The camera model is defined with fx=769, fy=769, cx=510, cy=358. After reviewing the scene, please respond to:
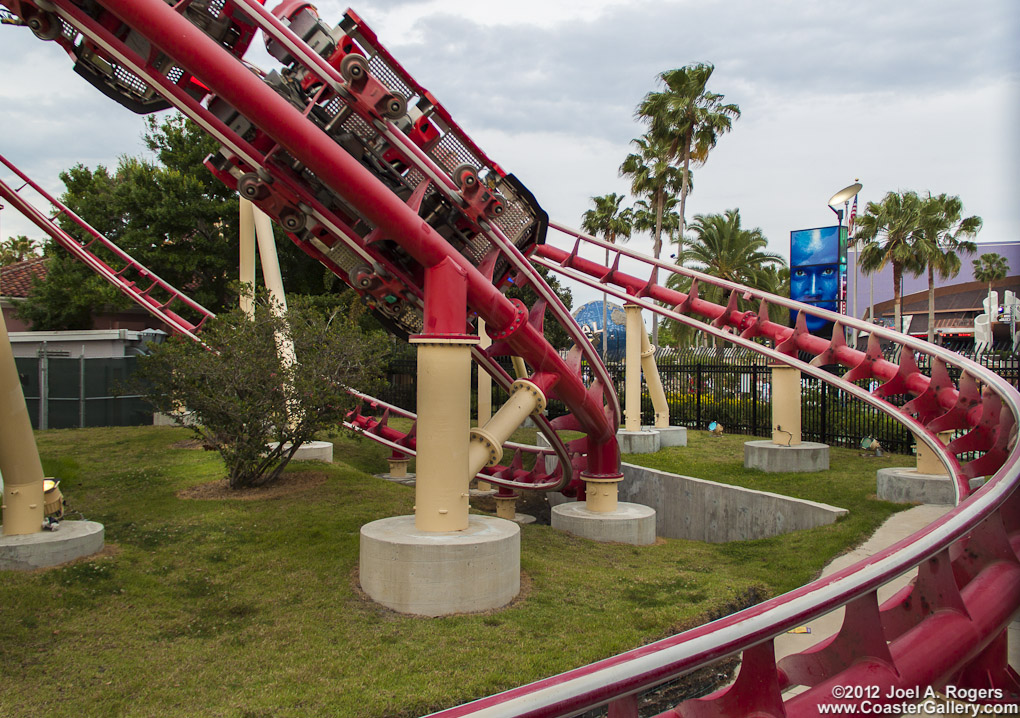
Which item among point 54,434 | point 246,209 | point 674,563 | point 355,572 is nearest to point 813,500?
point 674,563

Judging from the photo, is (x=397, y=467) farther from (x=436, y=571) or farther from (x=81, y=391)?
(x=81, y=391)

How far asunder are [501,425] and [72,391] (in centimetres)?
1774

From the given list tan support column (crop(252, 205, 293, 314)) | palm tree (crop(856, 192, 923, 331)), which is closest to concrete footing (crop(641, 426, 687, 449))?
tan support column (crop(252, 205, 293, 314))

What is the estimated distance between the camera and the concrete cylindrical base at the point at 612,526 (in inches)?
444

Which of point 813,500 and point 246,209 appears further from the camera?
point 246,209

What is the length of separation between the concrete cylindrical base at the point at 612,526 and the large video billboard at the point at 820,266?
9.50 metres

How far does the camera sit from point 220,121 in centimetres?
791

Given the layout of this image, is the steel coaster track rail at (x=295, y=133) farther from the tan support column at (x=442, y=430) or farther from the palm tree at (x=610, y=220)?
the palm tree at (x=610, y=220)

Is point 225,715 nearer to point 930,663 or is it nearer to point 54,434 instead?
point 930,663

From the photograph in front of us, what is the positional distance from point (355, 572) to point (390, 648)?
2.10 meters

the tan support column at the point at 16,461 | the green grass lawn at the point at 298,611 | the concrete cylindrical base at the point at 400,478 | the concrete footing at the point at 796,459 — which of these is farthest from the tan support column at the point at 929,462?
the tan support column at the point at 16,461

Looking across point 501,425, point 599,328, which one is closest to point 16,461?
point 501,425

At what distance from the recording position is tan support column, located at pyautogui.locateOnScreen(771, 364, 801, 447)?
1550 centimetres

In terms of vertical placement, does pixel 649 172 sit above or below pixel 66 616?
above
